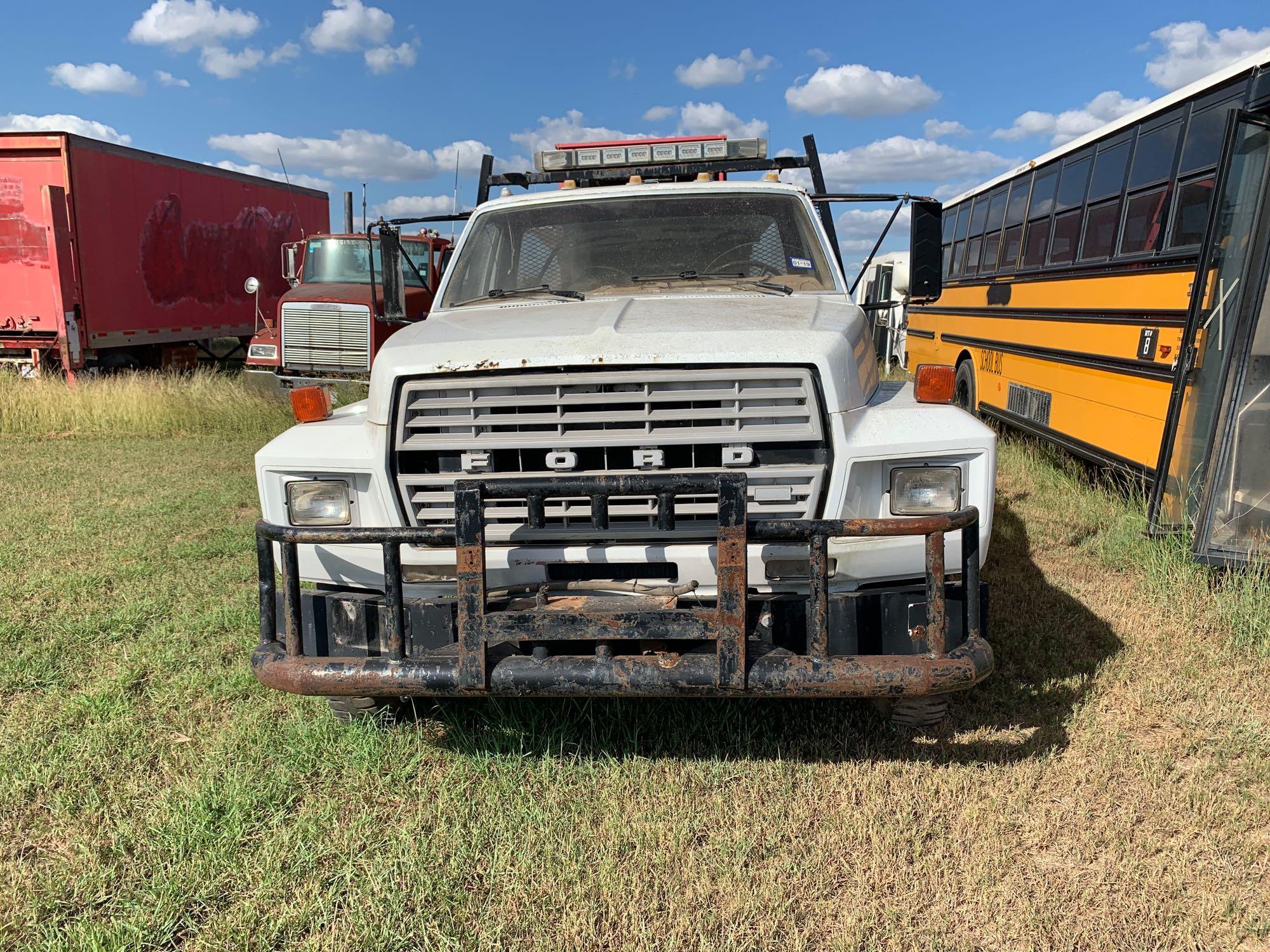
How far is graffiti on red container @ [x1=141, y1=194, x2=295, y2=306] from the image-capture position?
1481 centimetres

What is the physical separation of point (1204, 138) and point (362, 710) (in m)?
5.99

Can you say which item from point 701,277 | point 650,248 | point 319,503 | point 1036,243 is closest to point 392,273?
point 650,248

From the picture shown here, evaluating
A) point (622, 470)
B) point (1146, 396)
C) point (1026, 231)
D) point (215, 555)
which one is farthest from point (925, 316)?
point (622, 470)

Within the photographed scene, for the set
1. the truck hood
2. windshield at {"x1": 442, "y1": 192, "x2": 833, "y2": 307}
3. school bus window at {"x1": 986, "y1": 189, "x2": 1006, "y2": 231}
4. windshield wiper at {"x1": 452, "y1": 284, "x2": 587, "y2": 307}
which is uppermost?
school bus window at {"x1": 986, "y1": 189, "x2": 1006, "y2": 231}

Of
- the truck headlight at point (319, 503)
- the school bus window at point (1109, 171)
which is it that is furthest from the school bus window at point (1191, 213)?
the truck headlight at point (319, 503)

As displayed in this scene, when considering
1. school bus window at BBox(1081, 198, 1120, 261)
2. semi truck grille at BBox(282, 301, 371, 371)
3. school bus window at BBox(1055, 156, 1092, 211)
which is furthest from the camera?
semi truck grille at BBox(282, 301, 371, 371)

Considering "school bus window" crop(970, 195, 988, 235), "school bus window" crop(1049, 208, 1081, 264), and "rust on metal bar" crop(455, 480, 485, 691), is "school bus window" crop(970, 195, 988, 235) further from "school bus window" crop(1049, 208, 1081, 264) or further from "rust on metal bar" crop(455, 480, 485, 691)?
"rust on metal bar" crop(455, 480, 485, 691)

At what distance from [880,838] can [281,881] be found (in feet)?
5.94

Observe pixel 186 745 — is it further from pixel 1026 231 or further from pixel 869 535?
pixel 1026 231

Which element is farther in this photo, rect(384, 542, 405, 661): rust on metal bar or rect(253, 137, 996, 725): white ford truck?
rect(384, 542, 405, 661): rust on metal bar

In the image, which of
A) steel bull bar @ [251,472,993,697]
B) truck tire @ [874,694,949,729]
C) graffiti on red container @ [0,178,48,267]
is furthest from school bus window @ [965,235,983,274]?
graffiti on red container @ [0,178,48,267]

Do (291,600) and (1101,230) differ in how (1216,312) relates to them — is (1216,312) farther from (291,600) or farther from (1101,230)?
(291,600)

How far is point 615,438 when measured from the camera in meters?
3.05

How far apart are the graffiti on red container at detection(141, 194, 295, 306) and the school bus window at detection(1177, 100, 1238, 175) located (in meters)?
14.1
